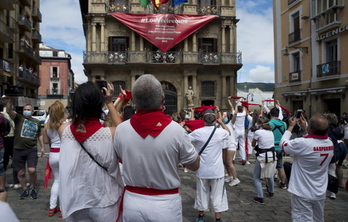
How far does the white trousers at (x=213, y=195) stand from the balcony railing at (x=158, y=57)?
21.3 meters

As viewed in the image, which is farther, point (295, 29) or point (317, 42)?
point (295, 29)

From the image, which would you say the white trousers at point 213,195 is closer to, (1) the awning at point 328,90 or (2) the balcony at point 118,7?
(1) the awning at point 328,90

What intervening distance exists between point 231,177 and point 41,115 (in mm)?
23787

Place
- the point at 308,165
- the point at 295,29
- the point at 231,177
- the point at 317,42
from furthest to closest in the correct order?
1. the point at 295,29
2. the point at 317,42
3. the point at 231,177
4. the point at 308,165

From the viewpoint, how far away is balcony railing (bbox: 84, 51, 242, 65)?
82.2ft

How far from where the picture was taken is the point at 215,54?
85.7ft

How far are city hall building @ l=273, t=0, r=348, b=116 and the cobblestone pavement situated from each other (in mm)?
14156

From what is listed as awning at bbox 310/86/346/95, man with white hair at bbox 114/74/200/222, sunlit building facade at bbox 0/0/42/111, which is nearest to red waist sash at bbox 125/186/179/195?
man with white hair at bbox 114/74/200/222

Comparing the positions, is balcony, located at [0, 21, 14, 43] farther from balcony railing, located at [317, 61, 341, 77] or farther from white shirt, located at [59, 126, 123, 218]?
white shirt, located at [59, 126, 123, 218]

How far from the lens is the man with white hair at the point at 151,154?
227 cm

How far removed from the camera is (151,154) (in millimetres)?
2281

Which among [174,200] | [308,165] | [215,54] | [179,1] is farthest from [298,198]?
[215,54]

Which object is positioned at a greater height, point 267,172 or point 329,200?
point 267,172

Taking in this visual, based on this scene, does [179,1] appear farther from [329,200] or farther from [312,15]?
[329,200]
